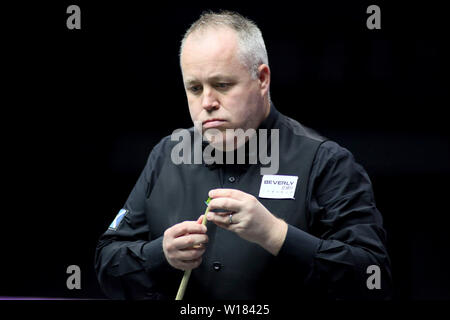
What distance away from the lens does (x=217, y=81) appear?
69.6 inches

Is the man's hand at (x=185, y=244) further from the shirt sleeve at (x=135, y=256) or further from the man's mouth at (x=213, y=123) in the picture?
the man's mouth at (x=213, y=123)

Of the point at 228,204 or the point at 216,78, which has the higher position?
the point at 216,78

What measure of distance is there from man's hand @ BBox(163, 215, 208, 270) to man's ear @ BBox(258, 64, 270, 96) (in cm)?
51


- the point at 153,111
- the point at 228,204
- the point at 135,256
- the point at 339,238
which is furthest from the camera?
the point at 153,111

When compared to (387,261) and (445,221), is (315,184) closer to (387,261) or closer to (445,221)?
(387,261)

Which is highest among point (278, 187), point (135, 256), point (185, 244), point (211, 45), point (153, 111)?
point (211, 45)

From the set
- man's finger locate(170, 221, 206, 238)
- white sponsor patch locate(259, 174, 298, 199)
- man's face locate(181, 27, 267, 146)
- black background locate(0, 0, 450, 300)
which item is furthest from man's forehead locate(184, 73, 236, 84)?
black background locate(0, 0, 450, 300)

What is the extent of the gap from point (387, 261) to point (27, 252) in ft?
6.96

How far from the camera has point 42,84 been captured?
301cm

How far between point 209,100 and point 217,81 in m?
0.06

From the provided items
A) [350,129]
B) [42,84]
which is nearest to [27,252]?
[42,84]

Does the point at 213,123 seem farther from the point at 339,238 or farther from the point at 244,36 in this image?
the point at 339,238

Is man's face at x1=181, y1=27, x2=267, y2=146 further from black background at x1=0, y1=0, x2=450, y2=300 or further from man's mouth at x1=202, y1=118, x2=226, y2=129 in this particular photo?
black background at x1=0, y1=0, x2=450, y2=300

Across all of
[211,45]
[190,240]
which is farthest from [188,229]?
[211,45]
